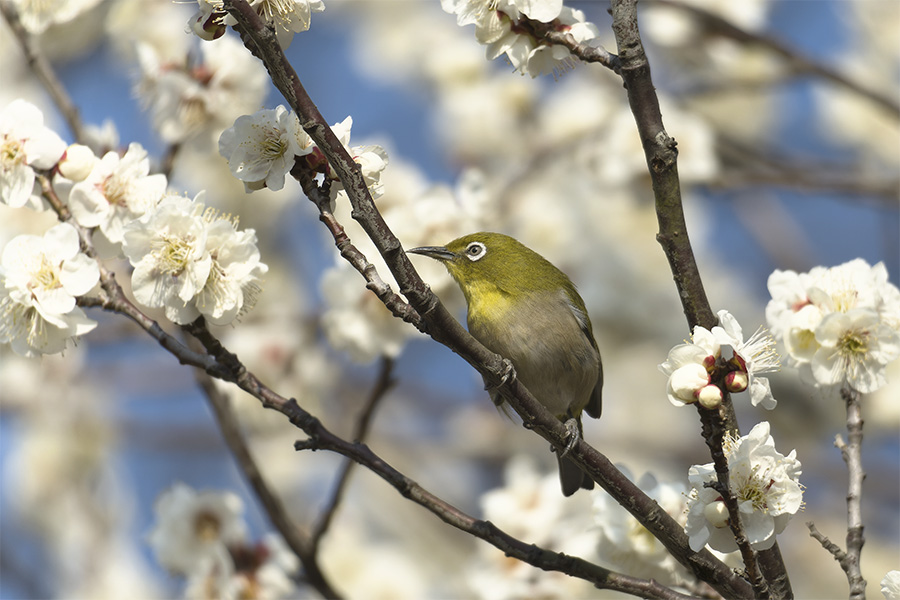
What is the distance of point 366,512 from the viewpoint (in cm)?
870

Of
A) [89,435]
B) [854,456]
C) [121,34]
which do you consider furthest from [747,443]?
[89,435]

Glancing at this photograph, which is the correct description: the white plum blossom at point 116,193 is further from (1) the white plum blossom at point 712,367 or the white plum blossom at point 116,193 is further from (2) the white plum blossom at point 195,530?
(1) the white plum blossom at point 712,367

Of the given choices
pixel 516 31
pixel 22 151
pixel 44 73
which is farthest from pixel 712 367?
pixel 44 73

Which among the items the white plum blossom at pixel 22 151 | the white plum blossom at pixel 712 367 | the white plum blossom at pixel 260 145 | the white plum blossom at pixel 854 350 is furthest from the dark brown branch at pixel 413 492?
the white plum blossom at pixel 854 350

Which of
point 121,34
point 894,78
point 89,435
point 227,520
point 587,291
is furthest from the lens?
point 894,78

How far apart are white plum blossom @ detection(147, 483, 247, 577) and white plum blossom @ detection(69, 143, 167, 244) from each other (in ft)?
4.80

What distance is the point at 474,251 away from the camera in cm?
431

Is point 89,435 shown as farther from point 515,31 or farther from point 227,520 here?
point 515,31

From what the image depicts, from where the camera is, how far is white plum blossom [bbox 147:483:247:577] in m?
3.90

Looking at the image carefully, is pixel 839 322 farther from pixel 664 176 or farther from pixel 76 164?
pixel 76 164

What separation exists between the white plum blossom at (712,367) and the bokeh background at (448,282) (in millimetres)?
1726

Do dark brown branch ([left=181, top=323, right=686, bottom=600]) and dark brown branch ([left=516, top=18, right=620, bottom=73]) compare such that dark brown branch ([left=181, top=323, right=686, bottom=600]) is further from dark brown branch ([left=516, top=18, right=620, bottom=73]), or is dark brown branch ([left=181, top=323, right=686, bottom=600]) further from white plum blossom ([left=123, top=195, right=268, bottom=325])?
dark brown branch ([left=516, top=18, right=620, bottom=73])

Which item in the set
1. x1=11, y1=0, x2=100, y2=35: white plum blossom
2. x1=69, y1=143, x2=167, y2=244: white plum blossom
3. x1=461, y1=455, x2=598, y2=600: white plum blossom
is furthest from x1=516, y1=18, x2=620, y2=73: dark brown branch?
x1=461, y1=455, x2=598, y2=600: white plum blossom

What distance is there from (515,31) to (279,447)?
22.0ft
